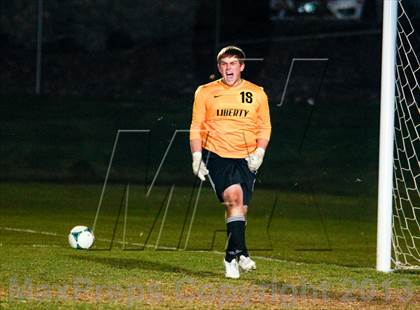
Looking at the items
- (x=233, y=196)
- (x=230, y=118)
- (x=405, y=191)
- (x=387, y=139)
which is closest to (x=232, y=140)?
(x=230, y=118)

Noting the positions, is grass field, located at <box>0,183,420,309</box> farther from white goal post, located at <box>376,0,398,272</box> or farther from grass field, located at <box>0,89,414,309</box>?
white goal post, located at <box>376,0,398,272</box>

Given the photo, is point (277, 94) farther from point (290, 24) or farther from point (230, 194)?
point (230, 194)

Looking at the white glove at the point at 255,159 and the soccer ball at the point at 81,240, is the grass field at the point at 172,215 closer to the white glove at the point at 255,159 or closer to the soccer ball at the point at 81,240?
the soccer ball at the point at 81,240

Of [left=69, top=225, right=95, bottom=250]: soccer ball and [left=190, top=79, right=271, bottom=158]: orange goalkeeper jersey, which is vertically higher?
[left=190, top=79, right=271, bottom=158]: orange goalkeeper jersey

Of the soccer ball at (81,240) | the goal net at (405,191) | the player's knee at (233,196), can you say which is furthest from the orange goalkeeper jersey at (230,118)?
the soccer ball at (81,240)

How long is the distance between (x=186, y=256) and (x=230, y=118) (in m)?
2.14

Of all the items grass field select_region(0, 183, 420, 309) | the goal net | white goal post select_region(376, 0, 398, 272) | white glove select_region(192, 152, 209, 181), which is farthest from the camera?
the goal net

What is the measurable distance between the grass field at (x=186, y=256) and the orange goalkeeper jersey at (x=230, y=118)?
1103mm

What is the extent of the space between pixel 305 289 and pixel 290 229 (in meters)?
7.24

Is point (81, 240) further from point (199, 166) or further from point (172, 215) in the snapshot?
point (172, 215)

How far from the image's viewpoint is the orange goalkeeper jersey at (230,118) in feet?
34.9

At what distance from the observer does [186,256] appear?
1233cm

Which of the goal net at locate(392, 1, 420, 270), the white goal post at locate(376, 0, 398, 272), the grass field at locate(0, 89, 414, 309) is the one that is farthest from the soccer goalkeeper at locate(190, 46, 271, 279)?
the goal net at locate(392, 1, 420, 270)

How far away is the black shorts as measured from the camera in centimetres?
1053
